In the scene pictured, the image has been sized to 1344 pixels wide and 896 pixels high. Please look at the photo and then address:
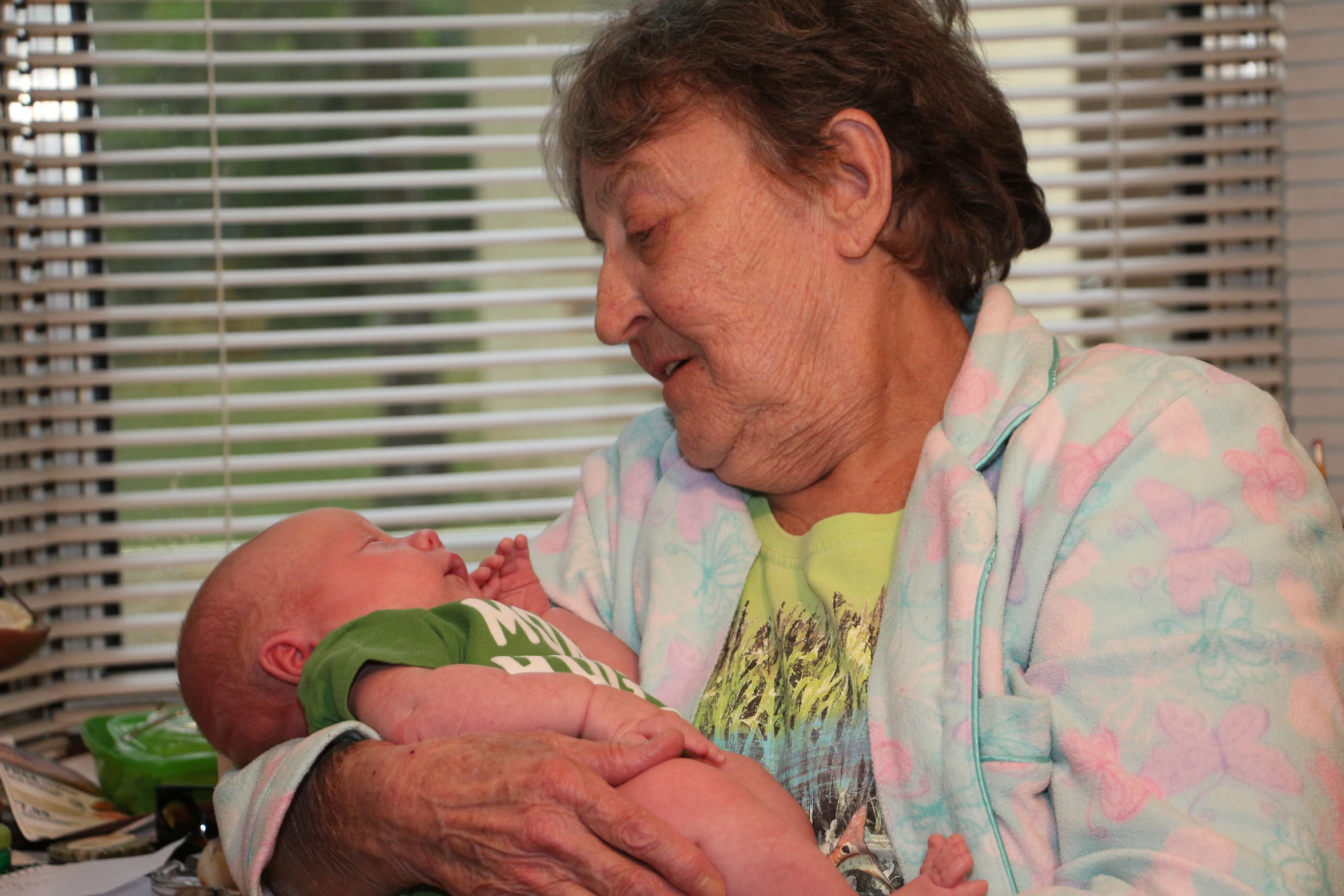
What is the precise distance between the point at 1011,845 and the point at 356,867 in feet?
2.32

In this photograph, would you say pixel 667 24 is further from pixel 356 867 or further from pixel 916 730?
pixel 356 867

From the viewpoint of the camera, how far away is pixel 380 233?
274 cm

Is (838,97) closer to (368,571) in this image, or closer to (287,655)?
(368,571)

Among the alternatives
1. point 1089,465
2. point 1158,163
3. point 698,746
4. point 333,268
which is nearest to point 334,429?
point 333,268

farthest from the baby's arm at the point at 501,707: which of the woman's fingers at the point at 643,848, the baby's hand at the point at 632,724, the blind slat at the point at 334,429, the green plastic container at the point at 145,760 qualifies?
the blind slat at the point at 334,429

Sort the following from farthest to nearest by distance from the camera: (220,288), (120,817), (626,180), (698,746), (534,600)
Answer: (220,288)
(120,817)
(534,600)
(626,180)
(698,746)

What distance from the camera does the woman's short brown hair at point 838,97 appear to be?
154cm

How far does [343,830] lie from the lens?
1.31 meters

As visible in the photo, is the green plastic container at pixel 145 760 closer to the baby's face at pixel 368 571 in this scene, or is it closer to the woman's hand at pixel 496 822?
the baby's face at pixel 368 571

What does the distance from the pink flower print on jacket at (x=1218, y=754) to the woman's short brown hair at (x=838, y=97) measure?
0.73 meters

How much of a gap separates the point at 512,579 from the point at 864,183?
2.47 feet

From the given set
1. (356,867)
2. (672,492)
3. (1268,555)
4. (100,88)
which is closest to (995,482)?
(1268,555)

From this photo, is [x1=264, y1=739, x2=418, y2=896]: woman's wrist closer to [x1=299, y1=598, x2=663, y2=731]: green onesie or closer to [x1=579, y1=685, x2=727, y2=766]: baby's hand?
[x1=299, y1=598, x2=663, y2=731]: green onesie

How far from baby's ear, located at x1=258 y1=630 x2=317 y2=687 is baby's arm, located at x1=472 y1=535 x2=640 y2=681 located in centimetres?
30
